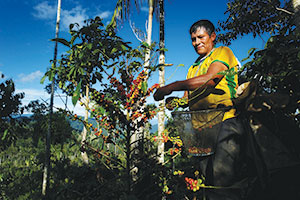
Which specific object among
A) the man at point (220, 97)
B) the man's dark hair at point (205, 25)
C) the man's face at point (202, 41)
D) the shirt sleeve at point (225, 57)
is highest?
the man's dark hair at point (205, 25)

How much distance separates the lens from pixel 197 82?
1.04 m

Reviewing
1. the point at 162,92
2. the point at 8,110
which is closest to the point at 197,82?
the point at 162,92

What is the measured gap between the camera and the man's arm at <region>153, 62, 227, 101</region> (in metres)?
1.02

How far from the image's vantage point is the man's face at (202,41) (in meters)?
1.36

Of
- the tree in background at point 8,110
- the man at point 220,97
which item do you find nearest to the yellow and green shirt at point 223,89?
the man at point 220,97

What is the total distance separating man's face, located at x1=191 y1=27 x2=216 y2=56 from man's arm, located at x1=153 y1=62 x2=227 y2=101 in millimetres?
306

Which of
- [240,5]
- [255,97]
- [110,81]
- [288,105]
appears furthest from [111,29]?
[240,5]

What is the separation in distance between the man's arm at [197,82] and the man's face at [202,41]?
1.00ft

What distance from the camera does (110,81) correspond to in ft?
5.42

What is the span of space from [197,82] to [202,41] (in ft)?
1.61

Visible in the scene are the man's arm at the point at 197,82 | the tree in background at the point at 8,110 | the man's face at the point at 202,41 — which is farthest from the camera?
the tree in background at the point at 8,110

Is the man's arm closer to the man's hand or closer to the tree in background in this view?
the man's hand

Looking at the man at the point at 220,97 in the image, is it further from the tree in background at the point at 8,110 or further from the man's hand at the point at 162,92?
the tree in background at the point at 8,110

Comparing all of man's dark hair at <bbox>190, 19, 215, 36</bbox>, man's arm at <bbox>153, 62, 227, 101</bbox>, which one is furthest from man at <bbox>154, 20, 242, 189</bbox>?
man's dark hair at <bbox>190, 19, 215, 36</bbox>
